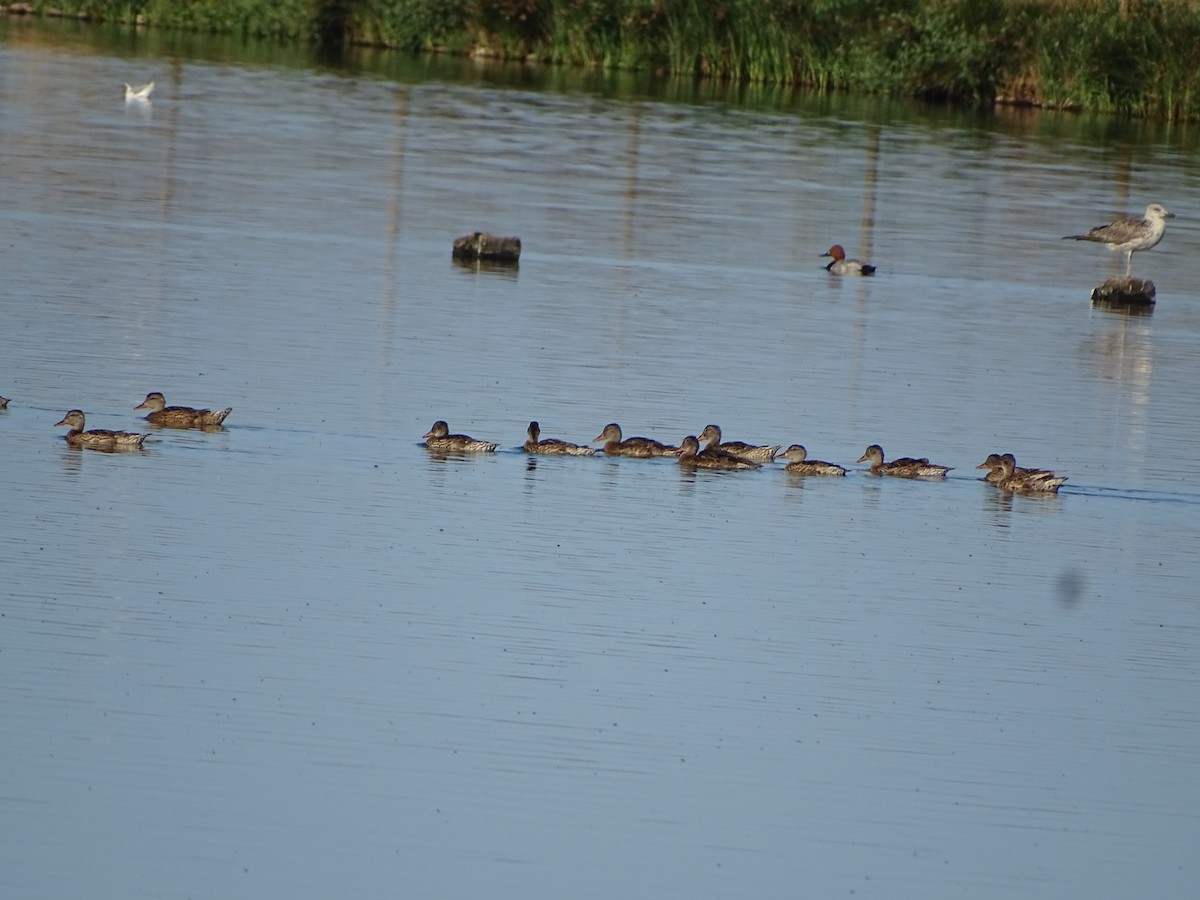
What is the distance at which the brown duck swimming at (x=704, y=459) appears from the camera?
16094 mm

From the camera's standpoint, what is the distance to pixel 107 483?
1458 centimetres

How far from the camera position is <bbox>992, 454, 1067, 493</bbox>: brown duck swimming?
16.2 meters

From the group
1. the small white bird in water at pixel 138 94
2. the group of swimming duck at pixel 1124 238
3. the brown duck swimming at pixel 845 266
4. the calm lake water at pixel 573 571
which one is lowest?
the calm lake water at pixel 573 571

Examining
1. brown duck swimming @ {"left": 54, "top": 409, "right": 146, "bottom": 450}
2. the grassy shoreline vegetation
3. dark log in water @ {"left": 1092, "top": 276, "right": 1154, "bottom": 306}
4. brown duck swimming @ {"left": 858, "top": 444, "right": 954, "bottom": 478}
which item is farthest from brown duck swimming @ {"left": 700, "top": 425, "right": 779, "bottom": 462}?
the grassy shoreline vegetation

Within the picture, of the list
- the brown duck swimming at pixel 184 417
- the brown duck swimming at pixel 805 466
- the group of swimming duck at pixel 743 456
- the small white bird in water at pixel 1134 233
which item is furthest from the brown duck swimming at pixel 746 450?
the small white bird in water at pixel 1134 233

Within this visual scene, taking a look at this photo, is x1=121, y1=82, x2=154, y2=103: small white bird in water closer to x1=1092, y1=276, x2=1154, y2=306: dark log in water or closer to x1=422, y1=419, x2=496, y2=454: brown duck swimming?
x1=1092, y1=276, x2=1154, y2=306: dark log in water

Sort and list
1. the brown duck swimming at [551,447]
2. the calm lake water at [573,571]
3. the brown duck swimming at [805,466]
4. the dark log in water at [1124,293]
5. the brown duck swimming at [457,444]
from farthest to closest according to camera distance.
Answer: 1. the dark log in water at [1124,293]
2. the brown duck swimming at [805,466]
3. the brown duck swimming at [551,447]
4. the brown duck swimming at [457,444]
5. the calm lake water at [573,571]

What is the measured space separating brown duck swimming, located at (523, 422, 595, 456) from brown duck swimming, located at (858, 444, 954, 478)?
1.93 metres

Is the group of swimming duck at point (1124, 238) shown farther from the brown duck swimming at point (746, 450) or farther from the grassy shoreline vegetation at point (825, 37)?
the grassy shoreline vegetation at point (825, 37)

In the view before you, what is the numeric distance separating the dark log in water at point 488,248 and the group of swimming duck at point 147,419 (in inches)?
350

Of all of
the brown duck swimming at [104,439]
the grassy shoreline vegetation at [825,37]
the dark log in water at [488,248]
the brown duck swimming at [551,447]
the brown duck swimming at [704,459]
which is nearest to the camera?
the brown duck swimming at [104,439]

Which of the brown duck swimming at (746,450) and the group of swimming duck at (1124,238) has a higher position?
the group of swimming duck at (1124,238)

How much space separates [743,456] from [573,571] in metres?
3.34

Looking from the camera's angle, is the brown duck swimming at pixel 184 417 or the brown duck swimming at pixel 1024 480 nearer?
the brown duck swimming at pixel 184 417
